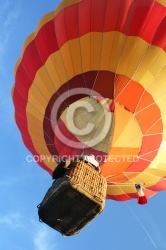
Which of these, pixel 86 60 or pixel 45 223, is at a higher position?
pixel 86 60

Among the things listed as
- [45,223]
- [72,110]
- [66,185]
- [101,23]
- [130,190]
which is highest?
[101,23]

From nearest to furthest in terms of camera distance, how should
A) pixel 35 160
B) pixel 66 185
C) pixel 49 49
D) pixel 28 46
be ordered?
pixel 66 185 < pixel 49 49 < pixel 28 46 < pixel 35 160

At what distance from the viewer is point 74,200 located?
6.04 metres

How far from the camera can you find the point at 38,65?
784 centimetres

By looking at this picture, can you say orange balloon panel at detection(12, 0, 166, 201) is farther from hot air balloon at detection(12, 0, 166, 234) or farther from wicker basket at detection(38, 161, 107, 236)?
wicker basket at detection(38, 161, 107, 236)

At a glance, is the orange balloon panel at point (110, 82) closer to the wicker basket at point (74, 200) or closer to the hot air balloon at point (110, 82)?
the hot air balloon at point (110, 82)

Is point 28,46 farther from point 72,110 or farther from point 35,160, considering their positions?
point 35,160

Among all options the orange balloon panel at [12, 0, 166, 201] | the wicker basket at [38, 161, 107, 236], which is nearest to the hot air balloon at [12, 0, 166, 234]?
the orange balloon panel at [12, 0, 166, 201]

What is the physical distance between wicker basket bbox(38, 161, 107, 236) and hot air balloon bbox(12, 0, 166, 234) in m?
0.80

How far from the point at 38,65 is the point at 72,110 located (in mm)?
1081

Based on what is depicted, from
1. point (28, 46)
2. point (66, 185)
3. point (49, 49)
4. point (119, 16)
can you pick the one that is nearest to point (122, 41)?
point (119, 16)

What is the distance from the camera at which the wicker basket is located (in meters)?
5.95

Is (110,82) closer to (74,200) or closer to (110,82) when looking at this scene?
(110,82)

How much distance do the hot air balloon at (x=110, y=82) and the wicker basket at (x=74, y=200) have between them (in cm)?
80
